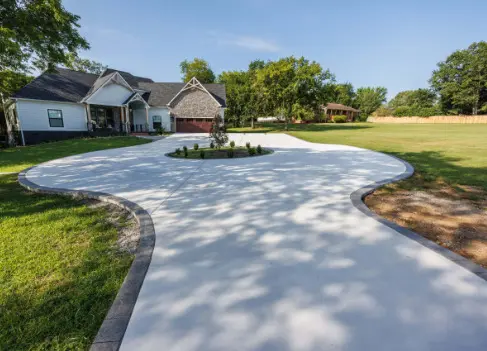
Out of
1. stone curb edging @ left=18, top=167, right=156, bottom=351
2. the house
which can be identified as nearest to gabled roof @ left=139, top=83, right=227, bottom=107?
the house

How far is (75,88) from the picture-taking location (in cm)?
2000

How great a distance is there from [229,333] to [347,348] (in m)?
0.79

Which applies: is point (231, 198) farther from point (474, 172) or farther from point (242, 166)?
point (474, 172)

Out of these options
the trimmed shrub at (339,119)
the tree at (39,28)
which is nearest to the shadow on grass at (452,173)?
the tree at (39,28)

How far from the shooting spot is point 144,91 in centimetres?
2708

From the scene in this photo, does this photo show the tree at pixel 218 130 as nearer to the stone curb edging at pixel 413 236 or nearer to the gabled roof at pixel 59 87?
the stone curb edging at pixel 413 236

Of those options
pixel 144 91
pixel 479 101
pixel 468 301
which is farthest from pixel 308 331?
pixel 479 101

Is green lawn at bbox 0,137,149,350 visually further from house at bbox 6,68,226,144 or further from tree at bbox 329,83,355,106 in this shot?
tree at bbox 329,83,355,106

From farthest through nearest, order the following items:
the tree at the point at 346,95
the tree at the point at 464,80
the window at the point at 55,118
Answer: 1. the tree at the point at 346,95
2. the tree at the point at 464,80
3. the window at the point at 55,118

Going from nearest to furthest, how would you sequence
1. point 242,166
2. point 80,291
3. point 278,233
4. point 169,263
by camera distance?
point 80,291 → point 169,263 → point 278,233 → point 242,166

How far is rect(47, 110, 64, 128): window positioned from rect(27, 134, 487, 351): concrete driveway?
19.0 meters

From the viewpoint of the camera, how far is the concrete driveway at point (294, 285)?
1.64m

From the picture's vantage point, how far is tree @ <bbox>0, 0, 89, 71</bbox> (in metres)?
9.02

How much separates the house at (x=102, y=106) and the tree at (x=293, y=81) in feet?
19.9
